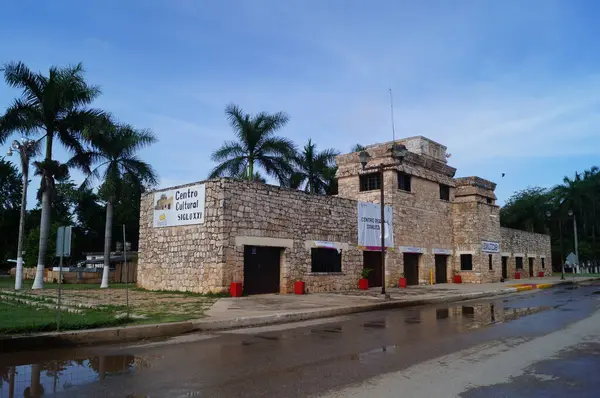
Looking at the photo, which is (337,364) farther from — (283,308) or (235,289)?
(235,289)

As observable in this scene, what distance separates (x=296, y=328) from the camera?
40.1ft

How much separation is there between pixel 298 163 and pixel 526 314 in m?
27.1

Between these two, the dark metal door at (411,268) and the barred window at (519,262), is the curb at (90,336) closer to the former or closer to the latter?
the dark metal door at (411,268)

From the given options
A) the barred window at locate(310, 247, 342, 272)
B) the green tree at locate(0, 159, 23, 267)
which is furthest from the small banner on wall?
the green tree at locate(0, 159, 23, 267)

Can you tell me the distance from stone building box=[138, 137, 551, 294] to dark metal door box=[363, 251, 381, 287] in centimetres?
6

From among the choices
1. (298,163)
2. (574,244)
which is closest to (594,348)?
(298,163)

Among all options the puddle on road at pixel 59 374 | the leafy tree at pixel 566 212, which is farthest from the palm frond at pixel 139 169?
the leafy tree at pixel 566 212

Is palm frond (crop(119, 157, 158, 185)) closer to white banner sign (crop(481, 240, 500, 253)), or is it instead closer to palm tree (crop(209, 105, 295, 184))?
palm tree (crop(209, 105, 295, 184))

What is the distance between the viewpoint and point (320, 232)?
2391 cm

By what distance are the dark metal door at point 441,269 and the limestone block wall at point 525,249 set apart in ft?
29.4

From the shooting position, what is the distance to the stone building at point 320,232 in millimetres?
20328

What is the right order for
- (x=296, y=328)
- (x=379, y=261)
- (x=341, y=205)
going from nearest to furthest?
1. (x=296, y=328)
2. (x=341, y=205)
3. (x=379, y=261)

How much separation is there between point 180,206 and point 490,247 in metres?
25.2

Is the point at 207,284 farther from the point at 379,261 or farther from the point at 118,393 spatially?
the point at 118,393
